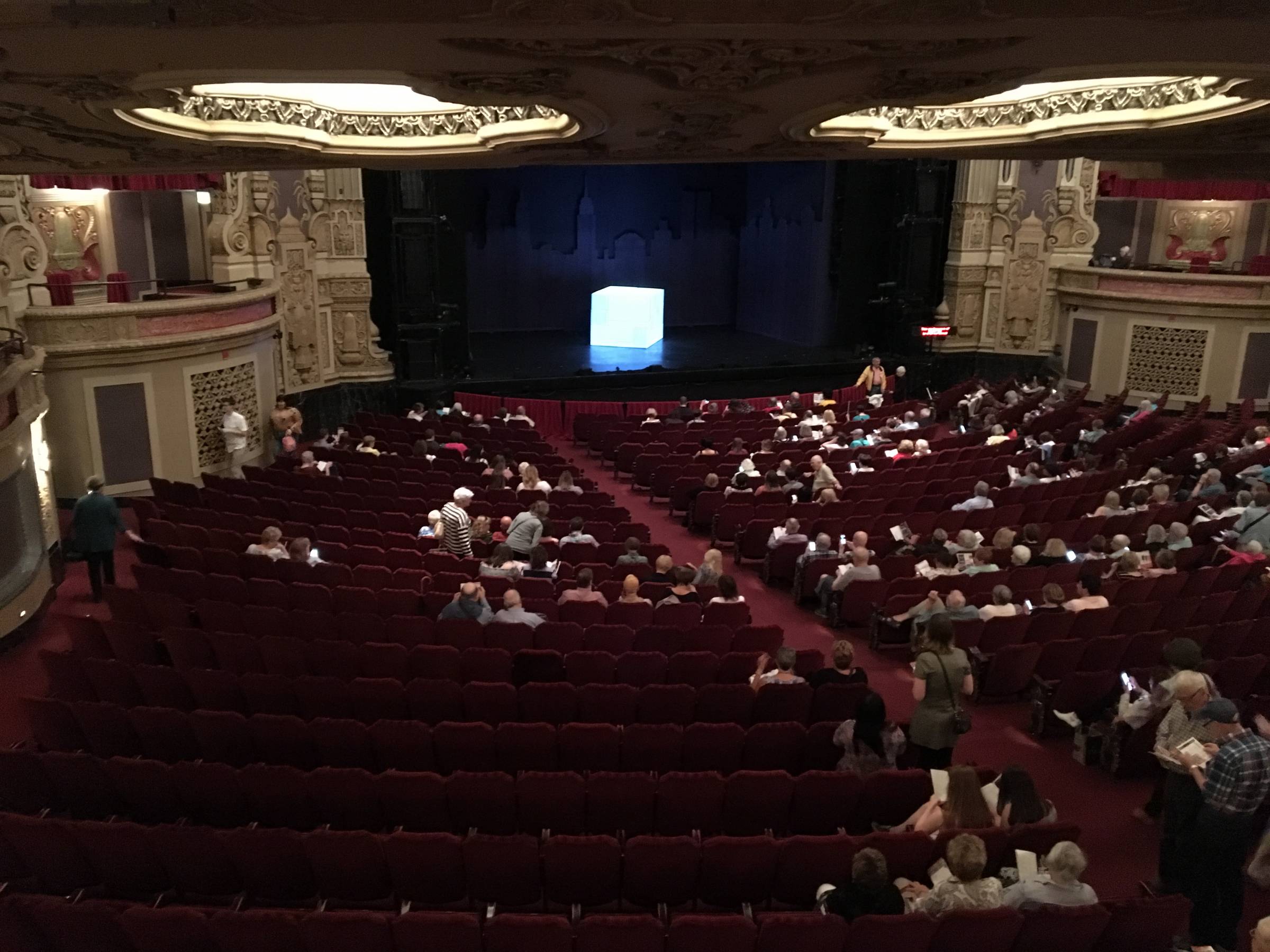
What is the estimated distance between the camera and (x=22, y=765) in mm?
4996

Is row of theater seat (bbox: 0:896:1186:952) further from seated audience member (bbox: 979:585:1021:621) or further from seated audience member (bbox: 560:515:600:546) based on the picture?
seated audience member (bbox: 560:515:600:546)

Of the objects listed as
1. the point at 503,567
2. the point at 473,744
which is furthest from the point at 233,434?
the point at 473,744

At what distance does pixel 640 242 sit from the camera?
24859 millimetres

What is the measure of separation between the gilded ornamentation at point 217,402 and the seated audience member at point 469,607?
7.79 m

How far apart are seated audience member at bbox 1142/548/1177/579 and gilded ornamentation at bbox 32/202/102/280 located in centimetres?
1468

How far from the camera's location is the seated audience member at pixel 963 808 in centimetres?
441

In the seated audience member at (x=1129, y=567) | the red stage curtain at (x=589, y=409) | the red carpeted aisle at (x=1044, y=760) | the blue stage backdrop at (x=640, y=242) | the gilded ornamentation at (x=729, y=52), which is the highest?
the gilded ornamentation at (x=729, y=52)

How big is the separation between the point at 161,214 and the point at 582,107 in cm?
1199

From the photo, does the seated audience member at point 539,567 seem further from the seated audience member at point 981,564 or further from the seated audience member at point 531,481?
the seated audience member at point 981,564

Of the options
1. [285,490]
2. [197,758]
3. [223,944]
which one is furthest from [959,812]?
[285,490]

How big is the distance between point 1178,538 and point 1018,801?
215 inches

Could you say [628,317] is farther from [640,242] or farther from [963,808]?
[963,808]

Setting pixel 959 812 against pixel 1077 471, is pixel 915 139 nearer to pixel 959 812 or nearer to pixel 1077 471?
pixel 1077 471

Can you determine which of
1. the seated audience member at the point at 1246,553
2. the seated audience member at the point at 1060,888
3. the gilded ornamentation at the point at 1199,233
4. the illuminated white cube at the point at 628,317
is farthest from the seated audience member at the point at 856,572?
the gilded ornamentation at the point at 1199,233
